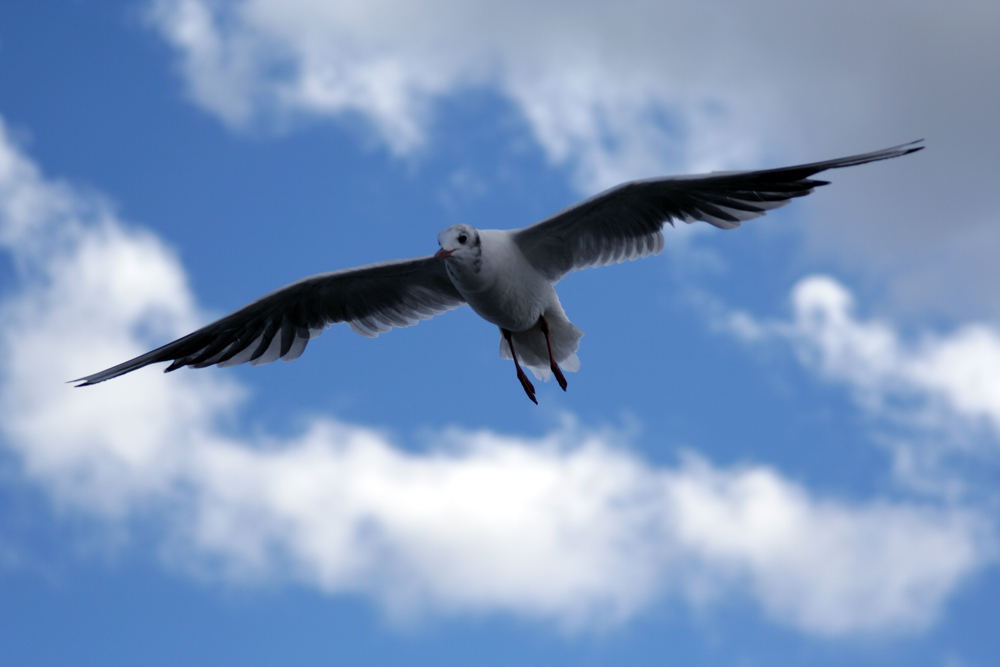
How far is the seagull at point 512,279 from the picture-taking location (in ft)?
30.9

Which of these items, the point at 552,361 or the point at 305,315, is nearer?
the point at 552,361

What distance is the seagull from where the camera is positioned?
30.9ft

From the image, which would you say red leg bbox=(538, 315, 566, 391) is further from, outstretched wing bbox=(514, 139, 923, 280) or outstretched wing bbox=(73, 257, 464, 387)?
outstretched wing bbox=(73, 257, 464, 387)

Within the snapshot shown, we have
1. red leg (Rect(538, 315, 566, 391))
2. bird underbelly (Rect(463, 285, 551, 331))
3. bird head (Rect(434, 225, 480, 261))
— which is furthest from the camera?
red leg (Rect(538, 315, 566, 391))

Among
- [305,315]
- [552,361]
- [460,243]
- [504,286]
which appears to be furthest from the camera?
[305,315]

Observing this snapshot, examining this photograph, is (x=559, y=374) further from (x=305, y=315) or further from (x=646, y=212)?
(x=305, y=315)

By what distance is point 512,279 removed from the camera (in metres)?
9.67

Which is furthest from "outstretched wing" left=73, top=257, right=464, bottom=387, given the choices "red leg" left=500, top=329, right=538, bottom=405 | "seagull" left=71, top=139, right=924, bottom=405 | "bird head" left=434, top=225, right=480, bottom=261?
"bird head" left=434, top=225, right=480, bottom=261

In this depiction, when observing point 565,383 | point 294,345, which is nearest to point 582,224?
point 565,383

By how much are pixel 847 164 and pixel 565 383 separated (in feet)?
9.80

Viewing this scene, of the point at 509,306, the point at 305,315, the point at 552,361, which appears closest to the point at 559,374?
the point at 552,361

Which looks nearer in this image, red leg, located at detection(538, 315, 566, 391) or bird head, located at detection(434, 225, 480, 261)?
bird head, located at detection(434, 225, 480, 261)

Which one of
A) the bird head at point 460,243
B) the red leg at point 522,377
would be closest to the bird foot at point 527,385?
the red leg at point 522,377

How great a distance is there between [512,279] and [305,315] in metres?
2.37
